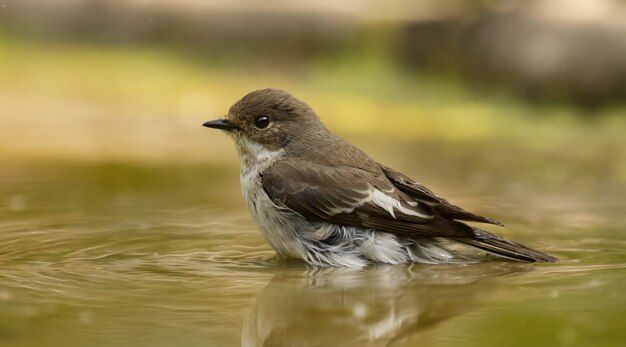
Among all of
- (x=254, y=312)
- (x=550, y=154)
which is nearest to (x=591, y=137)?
(x=550, y=154)

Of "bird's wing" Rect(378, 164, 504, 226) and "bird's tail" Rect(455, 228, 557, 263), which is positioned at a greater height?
"bird's wing" Rect(378, 164, 504, 226)

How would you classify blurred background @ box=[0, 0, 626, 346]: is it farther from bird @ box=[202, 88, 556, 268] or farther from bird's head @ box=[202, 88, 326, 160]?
bird's head @ box=[202, 88, 326, 160]

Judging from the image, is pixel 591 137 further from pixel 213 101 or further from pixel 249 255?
pixel 249 255

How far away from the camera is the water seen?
185 inches

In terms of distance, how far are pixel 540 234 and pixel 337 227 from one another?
1313 millimetres

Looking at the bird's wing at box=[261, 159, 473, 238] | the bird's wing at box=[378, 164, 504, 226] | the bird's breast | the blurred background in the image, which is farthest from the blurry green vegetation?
the bird's breast

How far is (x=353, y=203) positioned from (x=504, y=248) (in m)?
0.82

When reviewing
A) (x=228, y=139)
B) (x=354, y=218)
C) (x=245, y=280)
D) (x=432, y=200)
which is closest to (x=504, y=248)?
(x=432, y=200)

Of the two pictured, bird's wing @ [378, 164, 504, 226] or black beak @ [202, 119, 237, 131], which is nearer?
bird's wing @ [378, 164, 504, 226]

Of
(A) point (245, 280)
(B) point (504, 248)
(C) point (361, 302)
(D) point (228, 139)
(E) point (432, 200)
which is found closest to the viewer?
(C) point (361, 302)

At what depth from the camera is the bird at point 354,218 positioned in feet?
20.3

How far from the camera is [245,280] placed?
5.77 meters

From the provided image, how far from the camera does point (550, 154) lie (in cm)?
948

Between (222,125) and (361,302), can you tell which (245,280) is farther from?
(222,125)
